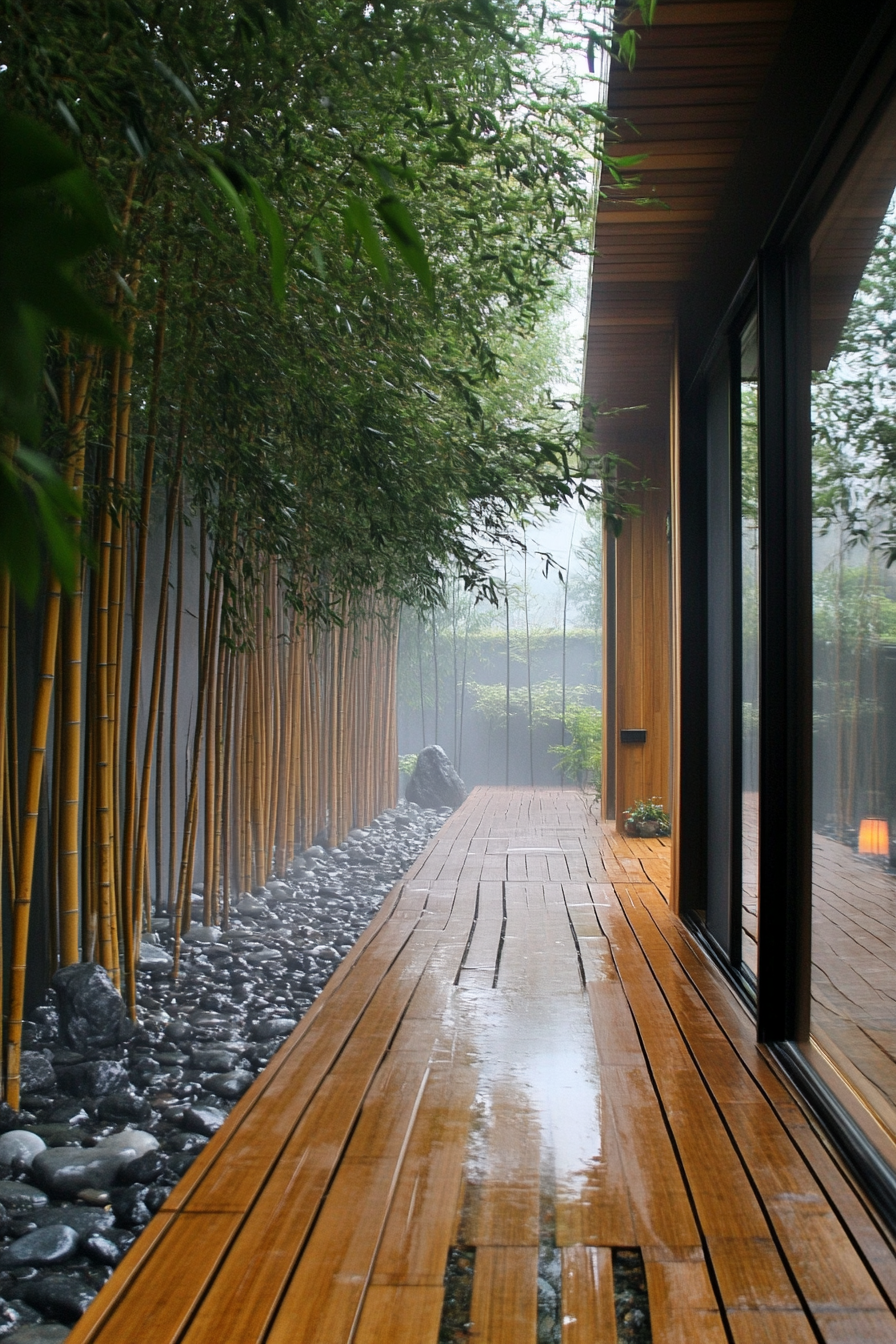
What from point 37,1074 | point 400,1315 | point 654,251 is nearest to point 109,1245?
point 400,1315

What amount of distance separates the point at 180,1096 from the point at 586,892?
2150mm

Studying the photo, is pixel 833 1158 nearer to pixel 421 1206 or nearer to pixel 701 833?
pixel 421 1206

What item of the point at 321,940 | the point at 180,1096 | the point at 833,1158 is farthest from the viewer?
the point at 321,940

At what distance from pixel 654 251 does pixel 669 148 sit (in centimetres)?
64

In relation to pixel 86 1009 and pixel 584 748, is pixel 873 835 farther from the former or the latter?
pixel 584 748

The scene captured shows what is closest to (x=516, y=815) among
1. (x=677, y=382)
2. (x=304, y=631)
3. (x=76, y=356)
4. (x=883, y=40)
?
(x=304, y=631)

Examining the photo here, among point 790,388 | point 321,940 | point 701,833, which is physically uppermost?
point 790,388

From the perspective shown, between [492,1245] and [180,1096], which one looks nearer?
[492,1245]

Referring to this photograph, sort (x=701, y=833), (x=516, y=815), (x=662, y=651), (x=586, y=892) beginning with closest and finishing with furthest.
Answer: (x=701, y=833), (x=586, y=892), (x=662, y=651), (x=516, y=815)

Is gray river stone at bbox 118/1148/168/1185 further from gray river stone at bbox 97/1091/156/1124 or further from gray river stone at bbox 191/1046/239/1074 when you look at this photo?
gray river stone at bbox 191/1046/239/1074

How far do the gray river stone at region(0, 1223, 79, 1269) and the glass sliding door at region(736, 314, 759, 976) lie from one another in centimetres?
162

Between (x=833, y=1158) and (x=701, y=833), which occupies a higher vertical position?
(x=701, y=833)

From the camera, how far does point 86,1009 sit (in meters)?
2.35

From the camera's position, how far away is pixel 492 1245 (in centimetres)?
138
